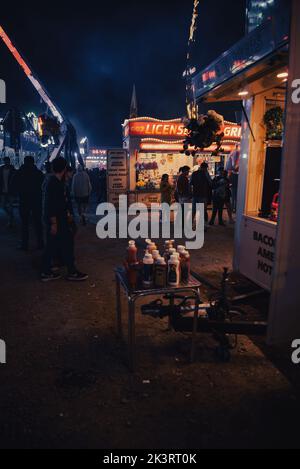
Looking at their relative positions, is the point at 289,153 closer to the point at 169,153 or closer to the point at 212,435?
the point at 212,435

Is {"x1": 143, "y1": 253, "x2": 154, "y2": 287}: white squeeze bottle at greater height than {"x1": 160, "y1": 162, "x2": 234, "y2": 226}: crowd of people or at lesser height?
lesser

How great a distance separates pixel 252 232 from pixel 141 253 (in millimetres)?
3261

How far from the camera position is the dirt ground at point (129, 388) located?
2684mm

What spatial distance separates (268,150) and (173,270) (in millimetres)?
3839

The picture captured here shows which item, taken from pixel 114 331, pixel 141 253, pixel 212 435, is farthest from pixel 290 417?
pixel 141 253

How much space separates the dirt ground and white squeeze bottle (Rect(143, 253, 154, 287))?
1.01m

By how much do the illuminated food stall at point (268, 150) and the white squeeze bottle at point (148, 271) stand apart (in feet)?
4.93

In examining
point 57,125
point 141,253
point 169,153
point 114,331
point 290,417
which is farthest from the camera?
point 57,125

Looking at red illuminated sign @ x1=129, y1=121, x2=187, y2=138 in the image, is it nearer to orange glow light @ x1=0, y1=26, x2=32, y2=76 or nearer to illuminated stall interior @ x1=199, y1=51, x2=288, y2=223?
orange glow light @ x1=0, y1=26, x2=32, y2=76

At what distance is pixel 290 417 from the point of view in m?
2.91

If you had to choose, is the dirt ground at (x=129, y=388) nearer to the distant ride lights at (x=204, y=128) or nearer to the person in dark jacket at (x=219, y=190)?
the distant ride lights at (x=204, y=128)

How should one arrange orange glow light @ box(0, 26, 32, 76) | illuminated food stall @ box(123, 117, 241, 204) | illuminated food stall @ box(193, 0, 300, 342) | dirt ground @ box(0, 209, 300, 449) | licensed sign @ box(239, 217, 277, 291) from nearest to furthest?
dirt ground @ box(0, 209, 300, 449) < illuminated food stall @ box(193, 0, 300, 342) < licensed sign @ box(239, 217, 277, 291) < illuminated food stall @ box(123, 117, 241, 204) < orange glow light @ box(0, 26, 32, 76)

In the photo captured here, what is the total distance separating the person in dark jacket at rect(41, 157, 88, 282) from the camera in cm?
611

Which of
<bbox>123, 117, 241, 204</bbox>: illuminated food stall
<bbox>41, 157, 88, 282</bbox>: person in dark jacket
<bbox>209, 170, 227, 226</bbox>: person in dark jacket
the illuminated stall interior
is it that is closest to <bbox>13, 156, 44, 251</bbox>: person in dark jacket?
<bbox>41, 157, 88, 282</bbox>: person in dark jacket
